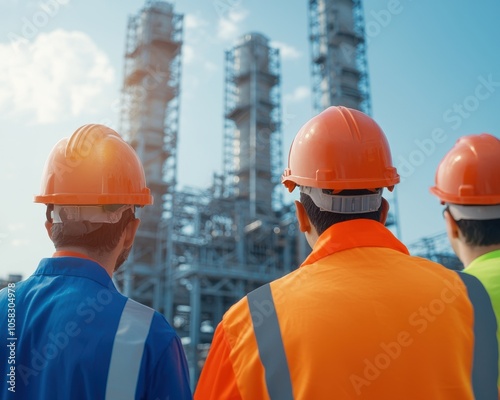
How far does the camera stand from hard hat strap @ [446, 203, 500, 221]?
2.91 m

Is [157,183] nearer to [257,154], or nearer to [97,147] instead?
[257,154]

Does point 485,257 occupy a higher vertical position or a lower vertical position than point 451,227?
lower

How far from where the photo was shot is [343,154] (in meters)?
2.15

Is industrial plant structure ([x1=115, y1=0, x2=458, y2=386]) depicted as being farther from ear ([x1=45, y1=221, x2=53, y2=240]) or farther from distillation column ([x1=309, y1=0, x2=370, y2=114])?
ear ([x1=45, y1=221, x2=53, y2=240])

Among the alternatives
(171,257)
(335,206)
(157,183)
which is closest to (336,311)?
(335,206)

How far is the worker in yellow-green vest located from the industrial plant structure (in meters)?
→ 18.6

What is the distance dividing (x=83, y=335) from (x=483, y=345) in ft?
4.42

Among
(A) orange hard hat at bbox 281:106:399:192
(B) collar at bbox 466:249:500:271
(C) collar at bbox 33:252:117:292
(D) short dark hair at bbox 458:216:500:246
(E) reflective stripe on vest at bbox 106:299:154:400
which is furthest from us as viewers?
(D) short dark hair at bbox 458:216:500:246

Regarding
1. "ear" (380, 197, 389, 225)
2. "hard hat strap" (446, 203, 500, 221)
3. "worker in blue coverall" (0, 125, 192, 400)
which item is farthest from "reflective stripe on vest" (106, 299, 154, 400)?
"hard hat strap" (446, 203, 500, 221)

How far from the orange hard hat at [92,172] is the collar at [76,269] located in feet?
1.23

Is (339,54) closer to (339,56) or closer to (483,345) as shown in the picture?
(339,56)

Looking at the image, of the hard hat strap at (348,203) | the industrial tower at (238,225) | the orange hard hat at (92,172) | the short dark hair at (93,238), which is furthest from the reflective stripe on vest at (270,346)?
the industrial tower at (238,225)

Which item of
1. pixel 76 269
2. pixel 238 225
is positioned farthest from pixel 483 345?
pixel 238 225

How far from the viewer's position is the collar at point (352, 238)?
1876 millimetres
